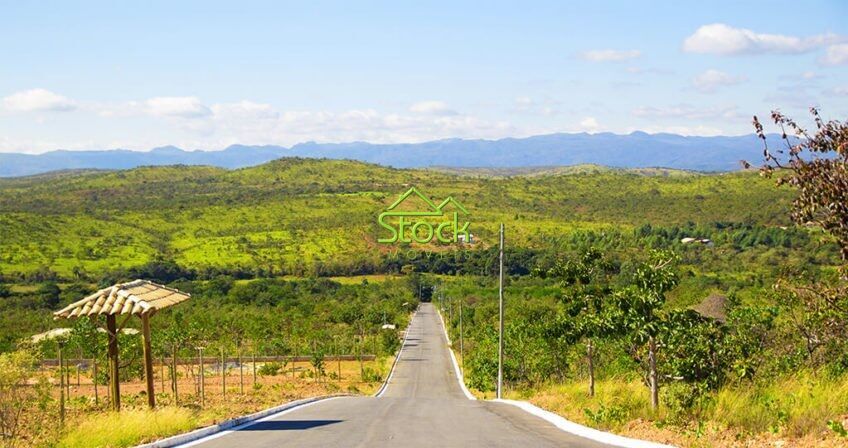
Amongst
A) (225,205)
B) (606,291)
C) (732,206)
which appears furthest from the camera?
(225,205)

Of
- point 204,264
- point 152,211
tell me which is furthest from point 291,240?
point 152,211

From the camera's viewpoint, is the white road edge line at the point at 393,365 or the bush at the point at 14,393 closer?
the bush at the point at 14,393

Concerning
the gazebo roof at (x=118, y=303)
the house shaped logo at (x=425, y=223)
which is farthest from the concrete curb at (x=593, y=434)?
the house shaped logo at (x=425, y=223)

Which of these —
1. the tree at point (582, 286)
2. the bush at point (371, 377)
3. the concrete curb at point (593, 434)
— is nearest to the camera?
the concrete curb at point (593, 434)

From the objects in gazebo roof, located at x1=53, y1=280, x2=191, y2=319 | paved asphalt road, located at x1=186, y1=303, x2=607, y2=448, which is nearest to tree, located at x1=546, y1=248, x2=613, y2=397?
paved asphalt road, located at x1=186, y1=303, x2=607, y2=448

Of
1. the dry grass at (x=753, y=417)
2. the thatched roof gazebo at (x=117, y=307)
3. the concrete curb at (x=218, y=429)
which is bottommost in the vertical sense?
the concrete curb at (x=218, y=429)

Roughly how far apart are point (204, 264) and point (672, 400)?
117763mm

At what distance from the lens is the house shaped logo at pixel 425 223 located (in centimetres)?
15488

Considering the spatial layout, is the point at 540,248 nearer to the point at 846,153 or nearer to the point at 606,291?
the point at 606,291

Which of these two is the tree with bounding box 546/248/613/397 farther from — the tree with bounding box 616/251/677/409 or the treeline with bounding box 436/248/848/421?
the tree with bounding box 616/251/677/409

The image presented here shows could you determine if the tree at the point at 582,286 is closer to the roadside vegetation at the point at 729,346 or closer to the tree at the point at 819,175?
the roadside vegetation at the point at 729,346

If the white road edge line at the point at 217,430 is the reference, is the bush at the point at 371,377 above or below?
below

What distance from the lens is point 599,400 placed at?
686 inches

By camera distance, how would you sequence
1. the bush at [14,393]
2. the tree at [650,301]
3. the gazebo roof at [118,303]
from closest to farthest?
the bush at [14,393]
the tree at [650,301]
the gazebo roof at [118,303]
